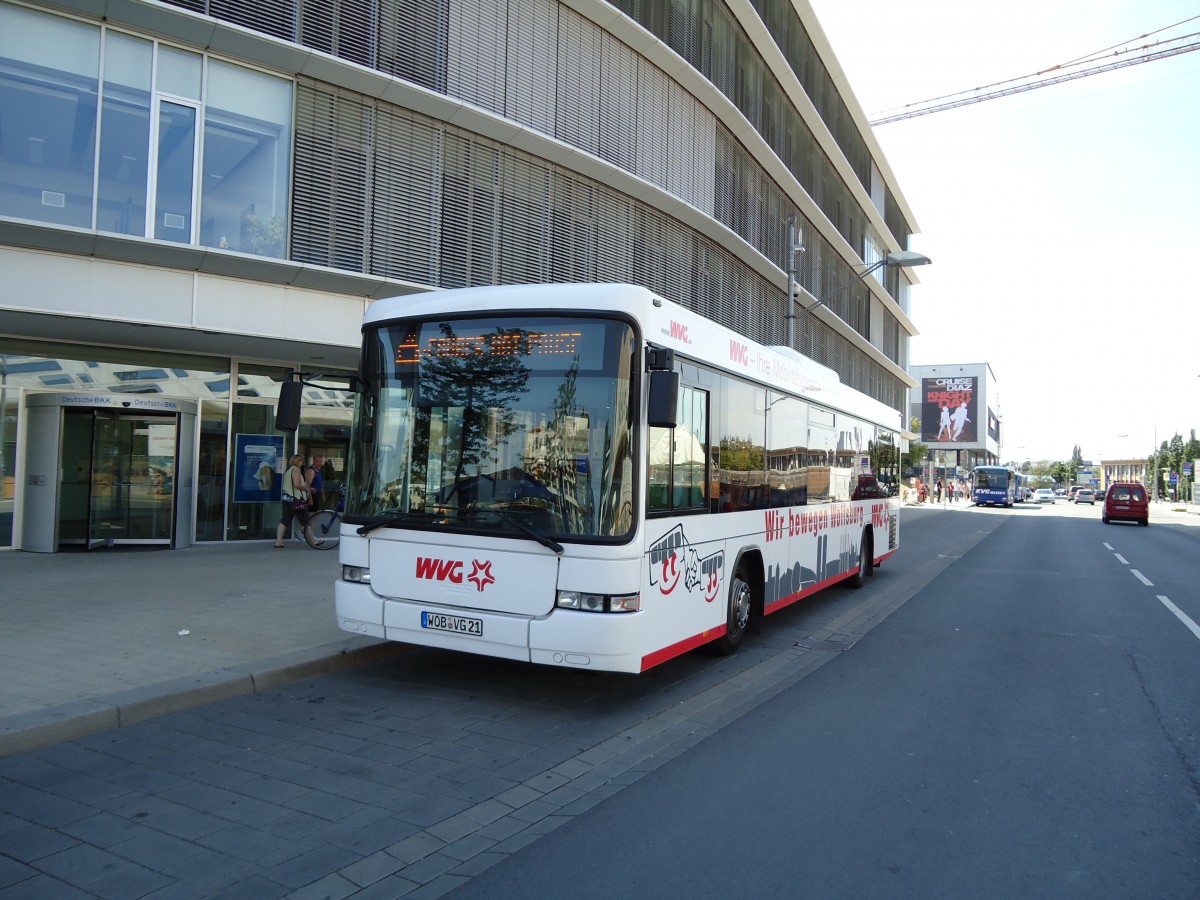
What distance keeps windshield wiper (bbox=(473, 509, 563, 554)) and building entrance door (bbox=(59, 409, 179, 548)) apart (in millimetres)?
10809

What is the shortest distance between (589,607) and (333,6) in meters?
12.3

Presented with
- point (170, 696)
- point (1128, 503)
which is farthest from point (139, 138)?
point (1128, 503)

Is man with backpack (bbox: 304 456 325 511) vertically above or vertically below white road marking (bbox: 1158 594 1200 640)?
above

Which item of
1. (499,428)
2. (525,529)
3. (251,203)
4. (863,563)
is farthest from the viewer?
(863,563)

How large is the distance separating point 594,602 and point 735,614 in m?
2.56

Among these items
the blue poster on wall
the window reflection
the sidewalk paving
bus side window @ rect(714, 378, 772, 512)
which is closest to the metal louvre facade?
the window reflection

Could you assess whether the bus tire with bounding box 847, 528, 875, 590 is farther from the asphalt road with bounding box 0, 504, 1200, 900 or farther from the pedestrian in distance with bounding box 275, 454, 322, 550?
the pedestrian in distance with bounding box 275, 454, 322, 550

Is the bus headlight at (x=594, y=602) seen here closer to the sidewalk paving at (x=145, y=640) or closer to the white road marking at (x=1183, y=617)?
the sidewalk paving at (x=145, y=640)

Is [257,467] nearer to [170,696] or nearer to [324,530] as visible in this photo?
[324,530]

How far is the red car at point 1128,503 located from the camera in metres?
38.9

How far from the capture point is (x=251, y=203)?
1354 cm

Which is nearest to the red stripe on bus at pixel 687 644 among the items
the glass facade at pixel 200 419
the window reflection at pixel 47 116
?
the glass facade at pixel 200 419

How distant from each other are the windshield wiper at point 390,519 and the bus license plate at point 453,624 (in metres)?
0.71

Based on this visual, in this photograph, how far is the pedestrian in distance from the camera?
50.3 feet
